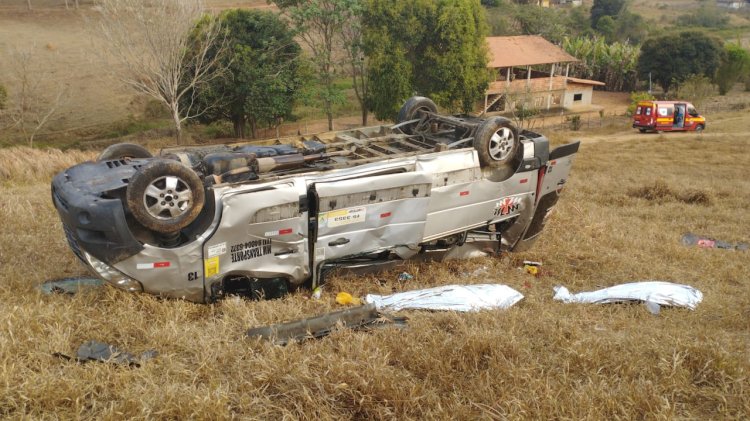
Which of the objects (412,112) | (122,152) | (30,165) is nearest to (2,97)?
(30,165)

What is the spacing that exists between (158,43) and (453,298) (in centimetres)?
1960

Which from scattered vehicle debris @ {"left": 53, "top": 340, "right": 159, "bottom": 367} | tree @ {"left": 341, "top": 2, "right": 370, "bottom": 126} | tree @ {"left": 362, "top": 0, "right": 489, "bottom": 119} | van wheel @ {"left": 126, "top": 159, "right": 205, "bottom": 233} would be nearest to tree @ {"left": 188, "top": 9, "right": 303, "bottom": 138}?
tree @ {"left": 341, "top": 2, "right": 370, "bottom": 126}

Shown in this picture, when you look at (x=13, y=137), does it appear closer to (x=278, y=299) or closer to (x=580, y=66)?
(x=278, y=299)

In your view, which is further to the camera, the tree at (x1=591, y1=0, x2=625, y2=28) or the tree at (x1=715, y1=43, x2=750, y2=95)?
the tree at (x1=591, y1=0, x2=625, y2=28)

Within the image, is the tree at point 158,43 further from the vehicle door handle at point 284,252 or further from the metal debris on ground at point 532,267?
the vehicle door handle at point 284,252

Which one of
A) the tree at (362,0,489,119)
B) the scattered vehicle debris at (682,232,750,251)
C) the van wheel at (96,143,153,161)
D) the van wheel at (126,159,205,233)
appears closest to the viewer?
the van wheel at (126,159,205,233)

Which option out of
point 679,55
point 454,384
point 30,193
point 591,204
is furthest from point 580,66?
point 454,384

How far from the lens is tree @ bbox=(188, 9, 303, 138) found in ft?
78.8

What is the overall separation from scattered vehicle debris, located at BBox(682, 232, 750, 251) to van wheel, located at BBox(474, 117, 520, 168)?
3.93 metres

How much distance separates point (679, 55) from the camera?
39.1 m

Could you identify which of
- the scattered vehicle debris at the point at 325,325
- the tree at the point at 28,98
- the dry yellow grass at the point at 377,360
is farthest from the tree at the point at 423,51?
the scattered vehicle debris at the point at 325,325

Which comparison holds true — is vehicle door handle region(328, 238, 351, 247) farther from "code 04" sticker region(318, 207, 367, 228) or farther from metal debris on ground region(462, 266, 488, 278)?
metal debris on ground region(462, 266, 488, 278)

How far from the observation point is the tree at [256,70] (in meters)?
24.0

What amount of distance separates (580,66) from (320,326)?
145 feet
